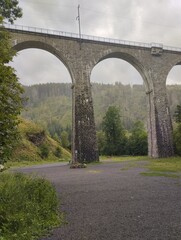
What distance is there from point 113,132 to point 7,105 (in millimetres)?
57752

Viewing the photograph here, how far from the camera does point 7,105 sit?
770 centimetres

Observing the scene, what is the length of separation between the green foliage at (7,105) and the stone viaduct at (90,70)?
83.7ft

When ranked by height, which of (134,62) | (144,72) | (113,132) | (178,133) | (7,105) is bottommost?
(7,105)

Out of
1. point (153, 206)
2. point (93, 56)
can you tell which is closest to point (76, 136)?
point (93, 56)

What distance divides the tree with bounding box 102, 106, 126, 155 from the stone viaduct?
23500 mm

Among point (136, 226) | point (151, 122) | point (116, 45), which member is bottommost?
point (136, 226)

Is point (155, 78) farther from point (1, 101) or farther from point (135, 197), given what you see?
point (1, 101)

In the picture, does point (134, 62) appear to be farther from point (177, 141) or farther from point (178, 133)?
point (177, 141)

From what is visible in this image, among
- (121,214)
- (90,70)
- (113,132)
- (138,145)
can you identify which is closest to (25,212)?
(121,214)

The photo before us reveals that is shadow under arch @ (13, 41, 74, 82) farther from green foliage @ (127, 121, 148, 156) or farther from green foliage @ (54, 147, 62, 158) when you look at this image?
green foliage @ (127, 121, 148, 156)

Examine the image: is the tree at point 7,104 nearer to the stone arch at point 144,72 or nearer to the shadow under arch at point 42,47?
the shadow under arch at point 42,47

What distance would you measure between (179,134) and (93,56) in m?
17.2

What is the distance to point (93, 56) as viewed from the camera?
121ft

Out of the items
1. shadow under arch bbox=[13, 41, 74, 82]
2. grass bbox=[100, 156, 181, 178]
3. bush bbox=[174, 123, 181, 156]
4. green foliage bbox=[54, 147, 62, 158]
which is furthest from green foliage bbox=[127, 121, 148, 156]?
shadow under arch bbox=[13, 41, 74, 82]
